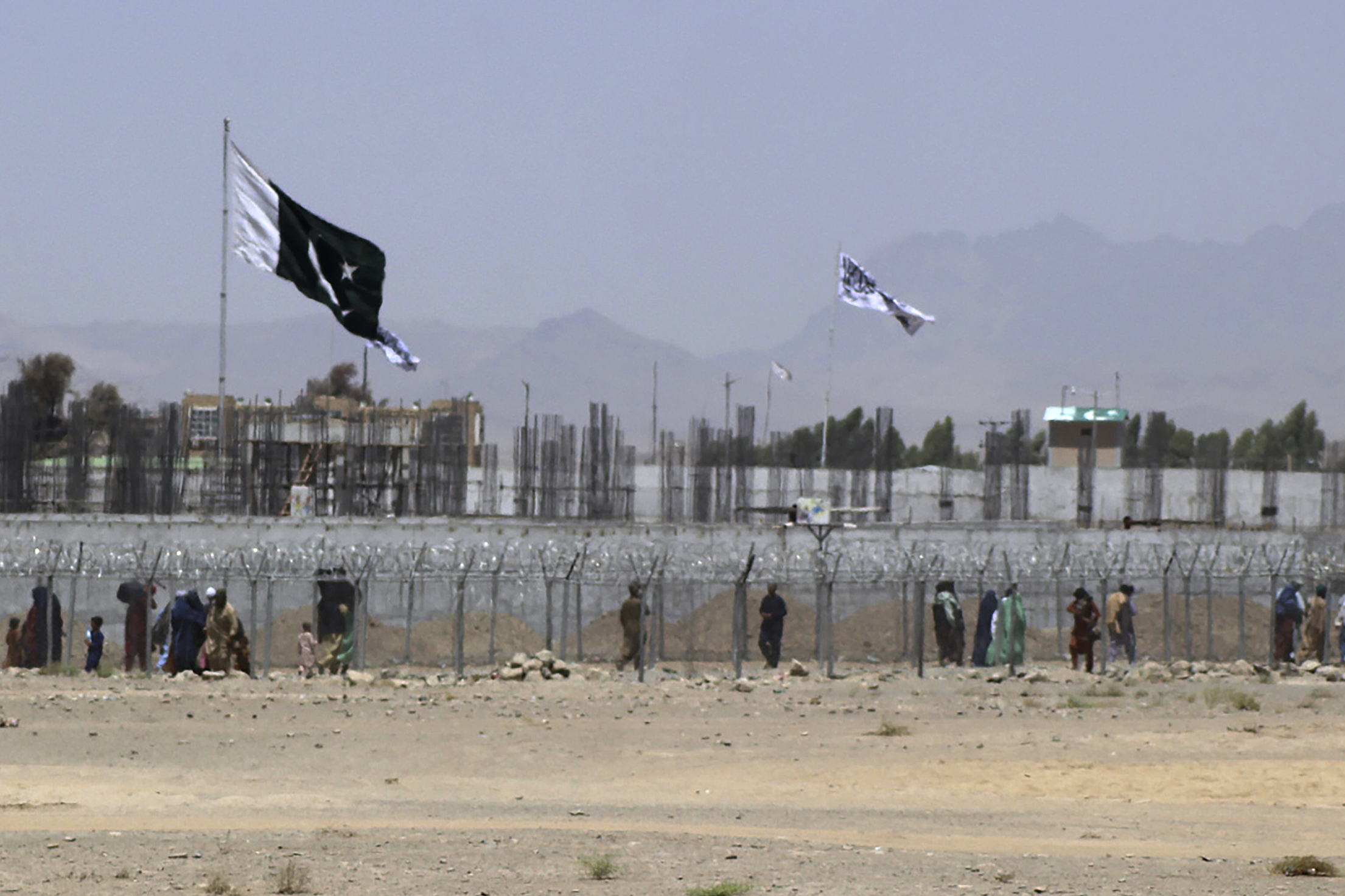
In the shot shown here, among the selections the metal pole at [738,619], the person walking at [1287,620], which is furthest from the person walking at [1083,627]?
the metal pole at [738,619]

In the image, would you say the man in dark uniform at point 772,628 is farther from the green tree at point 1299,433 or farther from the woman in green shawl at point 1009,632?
the green tree at point 1299,433

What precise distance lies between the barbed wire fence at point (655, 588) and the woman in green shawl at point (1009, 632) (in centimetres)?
43

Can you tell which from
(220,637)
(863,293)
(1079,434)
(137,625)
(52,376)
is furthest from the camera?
(52,376)

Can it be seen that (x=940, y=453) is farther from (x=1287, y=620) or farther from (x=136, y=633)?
(x=136, y=633)

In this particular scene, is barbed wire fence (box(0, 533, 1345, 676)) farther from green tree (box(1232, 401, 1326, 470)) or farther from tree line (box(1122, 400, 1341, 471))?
green tree (box(1232, 401, 1326, 470))

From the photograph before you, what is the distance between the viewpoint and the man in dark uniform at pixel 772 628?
978 inches

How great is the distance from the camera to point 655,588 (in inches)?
930

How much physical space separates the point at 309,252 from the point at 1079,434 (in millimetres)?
43771

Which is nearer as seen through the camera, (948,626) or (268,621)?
(268,621)

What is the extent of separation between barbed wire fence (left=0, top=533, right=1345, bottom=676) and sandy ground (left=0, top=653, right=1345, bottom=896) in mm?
1339

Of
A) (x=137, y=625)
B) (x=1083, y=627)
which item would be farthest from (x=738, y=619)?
(x=137, y=625)

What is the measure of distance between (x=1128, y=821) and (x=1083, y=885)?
3693 millimetres

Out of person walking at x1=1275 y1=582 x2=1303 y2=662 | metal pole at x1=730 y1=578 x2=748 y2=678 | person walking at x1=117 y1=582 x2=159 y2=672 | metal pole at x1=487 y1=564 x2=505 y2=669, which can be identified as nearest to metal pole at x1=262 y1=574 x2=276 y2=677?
person walking at x1=117 y1=582 x2=159 y2=672

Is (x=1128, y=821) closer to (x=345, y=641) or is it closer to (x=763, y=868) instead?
(x=763, y=868)
